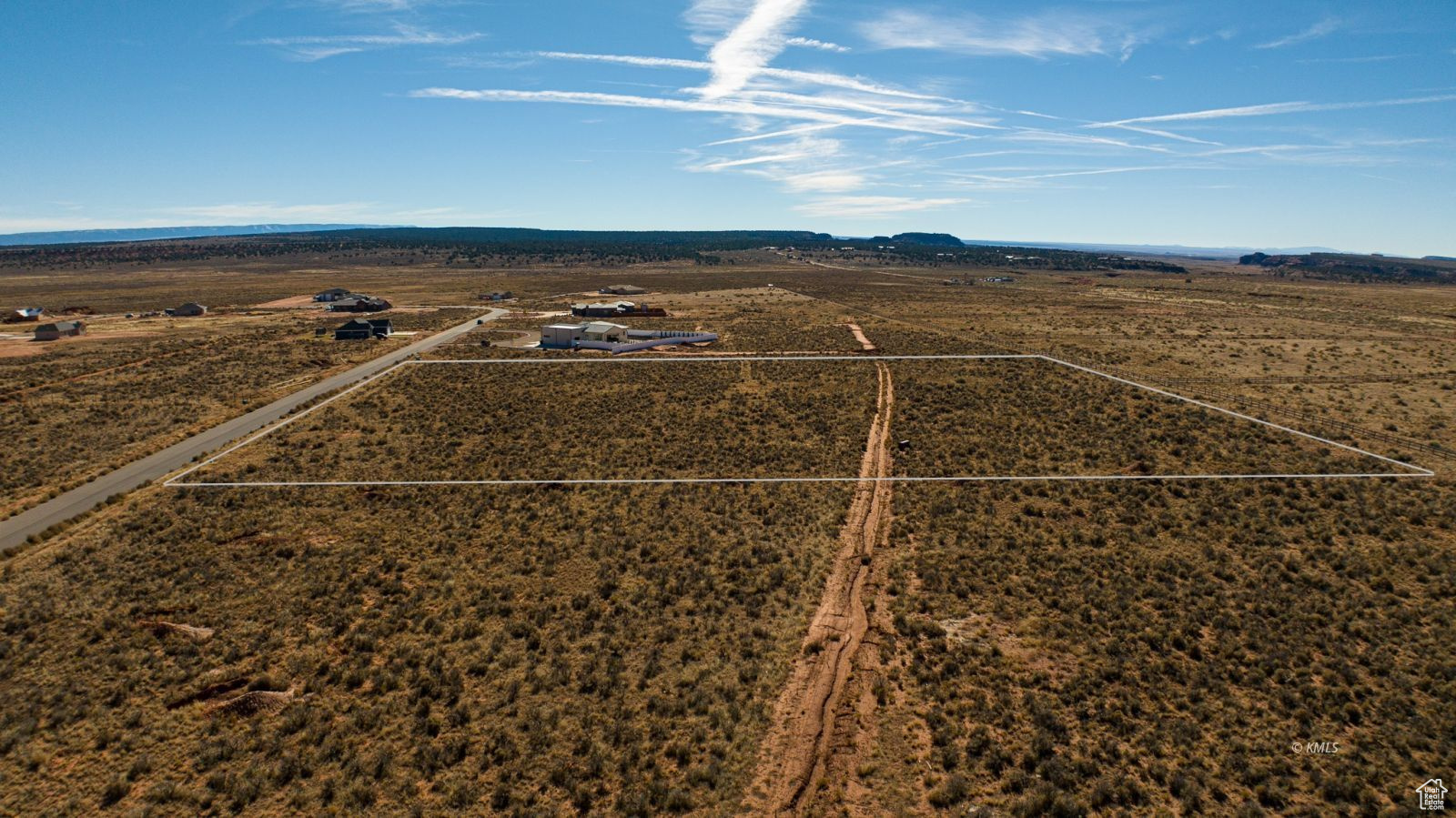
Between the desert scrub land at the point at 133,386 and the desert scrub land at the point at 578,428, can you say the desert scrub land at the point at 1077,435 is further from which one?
the desert scrub land at the point at 133,386

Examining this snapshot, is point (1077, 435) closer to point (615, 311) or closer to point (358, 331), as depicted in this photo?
point (615, 311)

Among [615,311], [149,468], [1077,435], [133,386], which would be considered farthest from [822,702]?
[615,311]

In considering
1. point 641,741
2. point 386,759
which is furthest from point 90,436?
point 641,741

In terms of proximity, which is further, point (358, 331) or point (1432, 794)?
point (358, 331)

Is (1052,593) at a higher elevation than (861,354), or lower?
lower

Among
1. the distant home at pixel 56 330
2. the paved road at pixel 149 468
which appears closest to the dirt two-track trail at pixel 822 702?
the paved road at pixel 149 468

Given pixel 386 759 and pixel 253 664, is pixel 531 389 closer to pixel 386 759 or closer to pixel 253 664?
pixel 253 664

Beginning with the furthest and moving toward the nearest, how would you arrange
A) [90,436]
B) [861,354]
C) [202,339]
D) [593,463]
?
[202,339]
[861,354]
[90,436]
[593,463]
